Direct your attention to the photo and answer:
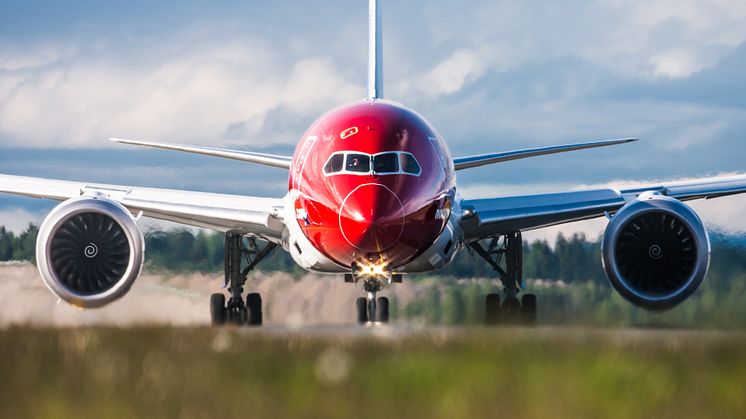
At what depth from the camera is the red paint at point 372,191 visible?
1770 centimetres

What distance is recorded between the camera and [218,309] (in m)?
23.9

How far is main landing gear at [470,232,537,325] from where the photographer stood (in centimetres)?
2308

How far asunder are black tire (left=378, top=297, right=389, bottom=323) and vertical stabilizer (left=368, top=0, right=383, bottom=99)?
4.22 meters

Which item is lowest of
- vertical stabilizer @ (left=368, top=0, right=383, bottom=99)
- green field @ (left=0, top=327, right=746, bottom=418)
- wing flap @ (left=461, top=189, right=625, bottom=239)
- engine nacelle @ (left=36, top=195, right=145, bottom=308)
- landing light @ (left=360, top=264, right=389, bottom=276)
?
green field @ (left=0, top=327, right=746, bottom=418)

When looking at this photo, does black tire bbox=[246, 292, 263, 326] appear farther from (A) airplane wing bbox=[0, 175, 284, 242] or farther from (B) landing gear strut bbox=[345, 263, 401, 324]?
(A) airplane wing bbox=[0, 175, 284, 242]

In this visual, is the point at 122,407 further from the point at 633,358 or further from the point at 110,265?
the point at 110,265

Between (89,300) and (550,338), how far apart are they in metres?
9.47

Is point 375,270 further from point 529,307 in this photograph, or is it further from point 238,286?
point 238,286

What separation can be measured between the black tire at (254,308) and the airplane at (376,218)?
664 mm

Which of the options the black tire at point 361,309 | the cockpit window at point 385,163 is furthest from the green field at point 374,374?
the black tire at point 361,309

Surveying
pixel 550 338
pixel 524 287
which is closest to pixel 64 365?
pixel 550 338

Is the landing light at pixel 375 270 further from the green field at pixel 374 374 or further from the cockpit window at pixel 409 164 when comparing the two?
the green field at pixel 374 374

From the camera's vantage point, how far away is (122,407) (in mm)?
8688

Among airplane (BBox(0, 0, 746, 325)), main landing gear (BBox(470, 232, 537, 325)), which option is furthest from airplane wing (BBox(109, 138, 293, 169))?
main landing gear (BBox(470, 232, 537, 325))
